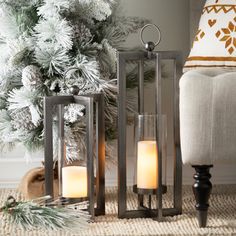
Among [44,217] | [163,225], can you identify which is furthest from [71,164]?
[163,225]

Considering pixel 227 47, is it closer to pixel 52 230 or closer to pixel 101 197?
pixel 101 197

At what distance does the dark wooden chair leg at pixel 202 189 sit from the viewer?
2.08m

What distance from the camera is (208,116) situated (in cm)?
201

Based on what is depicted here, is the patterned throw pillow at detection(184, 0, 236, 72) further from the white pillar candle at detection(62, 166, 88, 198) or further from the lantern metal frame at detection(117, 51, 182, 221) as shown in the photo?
the white pillar candle at detection(62, 166, 88, 198)

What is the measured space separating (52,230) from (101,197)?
245mm

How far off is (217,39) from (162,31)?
51cm

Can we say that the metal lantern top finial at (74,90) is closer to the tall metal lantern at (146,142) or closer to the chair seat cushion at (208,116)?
the tall metal lantern at (146,142)

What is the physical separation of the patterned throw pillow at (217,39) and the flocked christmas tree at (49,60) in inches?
11.9

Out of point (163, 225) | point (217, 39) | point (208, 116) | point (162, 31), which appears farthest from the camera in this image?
point (162, 31)

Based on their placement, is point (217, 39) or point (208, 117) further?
point (217, 39)

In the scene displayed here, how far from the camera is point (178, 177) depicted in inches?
88.5

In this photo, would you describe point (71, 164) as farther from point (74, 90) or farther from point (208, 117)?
point (208, 117)

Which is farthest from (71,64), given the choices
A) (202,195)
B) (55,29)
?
(202,195)

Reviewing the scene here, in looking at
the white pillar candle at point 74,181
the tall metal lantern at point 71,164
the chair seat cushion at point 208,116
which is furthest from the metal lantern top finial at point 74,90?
the chair seat cushion at point 208,116
